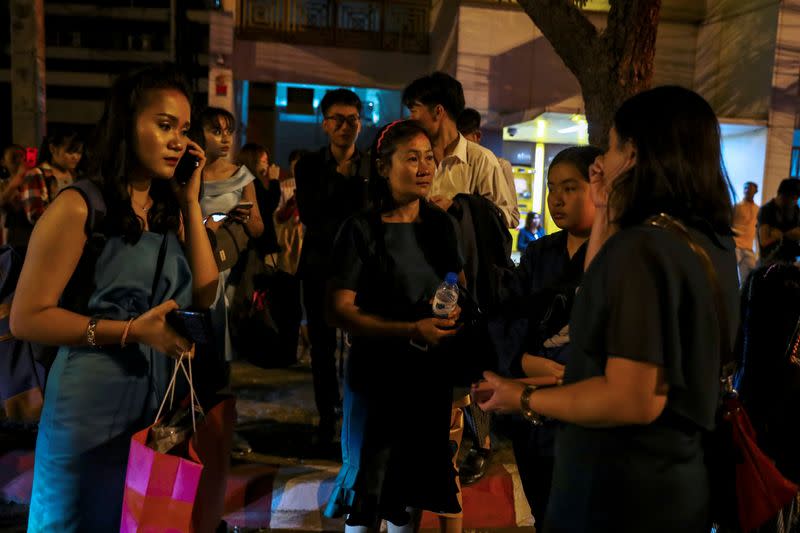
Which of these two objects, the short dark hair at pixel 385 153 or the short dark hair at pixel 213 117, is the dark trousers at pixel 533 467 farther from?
the short dark hair at pixel 213 117

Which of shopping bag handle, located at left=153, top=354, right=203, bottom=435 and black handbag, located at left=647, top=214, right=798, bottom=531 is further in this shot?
shopping bag handle, located at left=153, top=354, right=203, bottom=435

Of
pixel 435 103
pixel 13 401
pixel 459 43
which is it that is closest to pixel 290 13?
pixel 459 43

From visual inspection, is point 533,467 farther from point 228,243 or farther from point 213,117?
point 213,117

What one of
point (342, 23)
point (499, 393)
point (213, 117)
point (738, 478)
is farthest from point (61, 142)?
point (342, 23)

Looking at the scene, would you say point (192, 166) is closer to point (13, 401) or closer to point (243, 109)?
point (13, 401)

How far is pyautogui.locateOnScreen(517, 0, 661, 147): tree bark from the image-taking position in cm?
575

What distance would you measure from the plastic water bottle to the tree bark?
367cm

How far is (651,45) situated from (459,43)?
229 inches

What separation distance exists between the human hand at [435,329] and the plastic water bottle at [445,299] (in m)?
0.03

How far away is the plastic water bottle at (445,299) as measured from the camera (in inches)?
99.0

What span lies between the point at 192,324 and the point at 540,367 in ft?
3.81

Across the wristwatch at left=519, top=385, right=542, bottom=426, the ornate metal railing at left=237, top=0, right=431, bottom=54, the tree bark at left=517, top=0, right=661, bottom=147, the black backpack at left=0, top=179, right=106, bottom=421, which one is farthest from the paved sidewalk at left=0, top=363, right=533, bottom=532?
the ornate metal railing at left=237, top=0, right=431, bottom=54

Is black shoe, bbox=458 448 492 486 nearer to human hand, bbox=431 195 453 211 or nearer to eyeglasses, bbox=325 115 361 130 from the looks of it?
human hand, bbox=431 195 453 211

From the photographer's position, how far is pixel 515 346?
2.40 m
